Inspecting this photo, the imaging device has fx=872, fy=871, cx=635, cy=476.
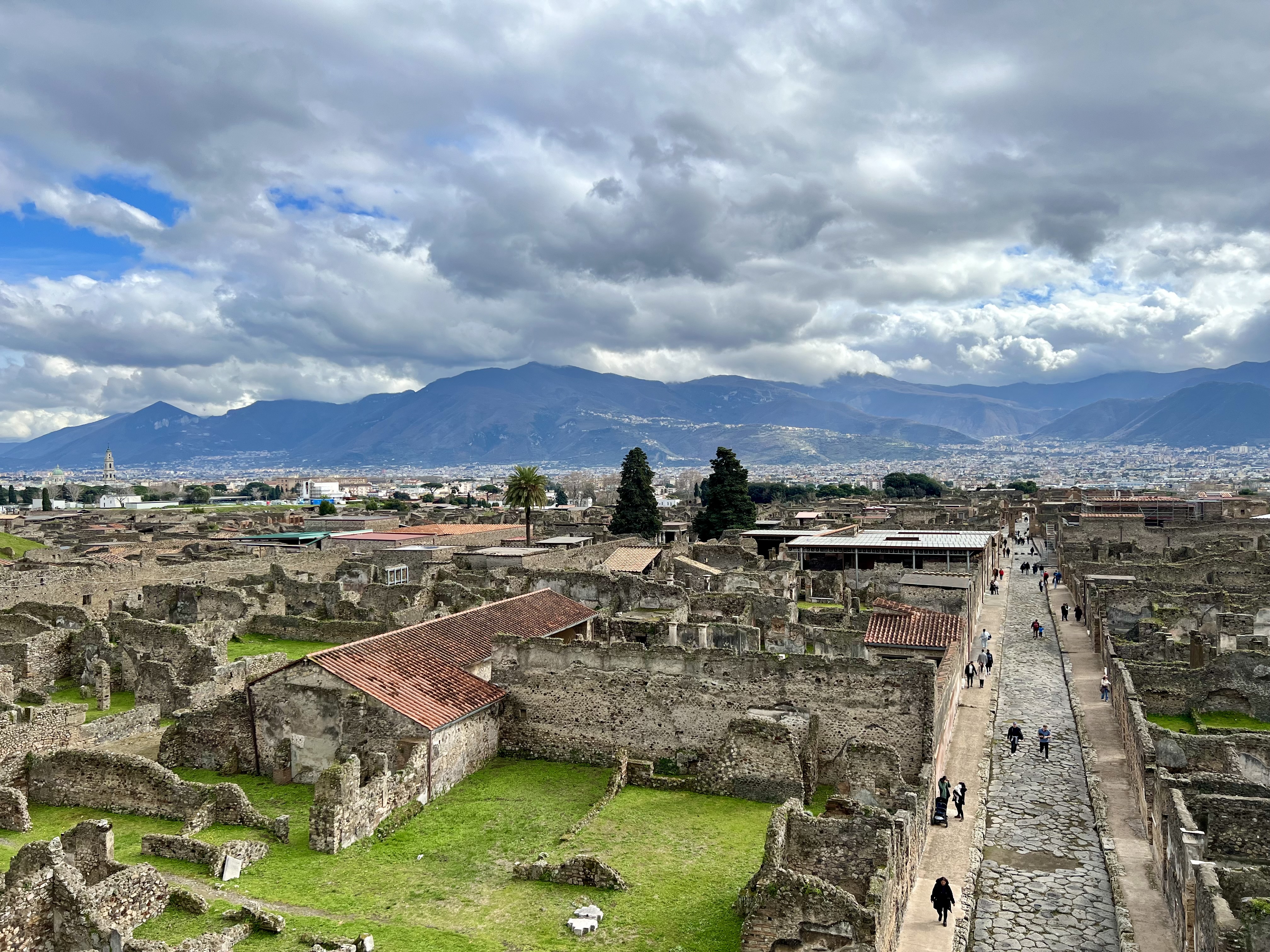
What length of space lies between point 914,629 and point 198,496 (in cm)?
17241

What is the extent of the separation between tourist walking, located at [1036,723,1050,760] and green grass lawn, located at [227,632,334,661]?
2210 cm

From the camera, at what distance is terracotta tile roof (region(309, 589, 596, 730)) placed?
18469 millimetres

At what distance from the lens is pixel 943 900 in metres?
13.7

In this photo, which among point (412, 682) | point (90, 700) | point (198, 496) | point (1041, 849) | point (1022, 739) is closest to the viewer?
point (1041, 849)

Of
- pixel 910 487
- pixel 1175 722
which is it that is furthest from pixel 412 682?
pixel 910 487

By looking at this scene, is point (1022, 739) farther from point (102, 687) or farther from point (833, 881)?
point (102, 687)

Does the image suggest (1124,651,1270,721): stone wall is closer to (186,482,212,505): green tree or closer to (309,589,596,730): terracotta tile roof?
(309,589,596,730): terracotta tile roof

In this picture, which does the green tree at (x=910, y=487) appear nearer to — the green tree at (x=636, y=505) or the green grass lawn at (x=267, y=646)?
the green tree at (x=636, y=505)

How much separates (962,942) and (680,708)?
8010 millimetres

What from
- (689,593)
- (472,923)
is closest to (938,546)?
(689,593)

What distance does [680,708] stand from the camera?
65.5 ft

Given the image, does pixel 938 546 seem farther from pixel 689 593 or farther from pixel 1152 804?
pixel 1152 804

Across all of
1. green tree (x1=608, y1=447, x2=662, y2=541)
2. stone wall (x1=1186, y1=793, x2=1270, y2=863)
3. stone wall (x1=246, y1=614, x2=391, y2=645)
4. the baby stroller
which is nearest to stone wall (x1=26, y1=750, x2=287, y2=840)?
stone wall (x1=246, y1=614, x2=391, y2=645)

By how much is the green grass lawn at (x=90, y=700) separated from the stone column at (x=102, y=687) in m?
0.11
